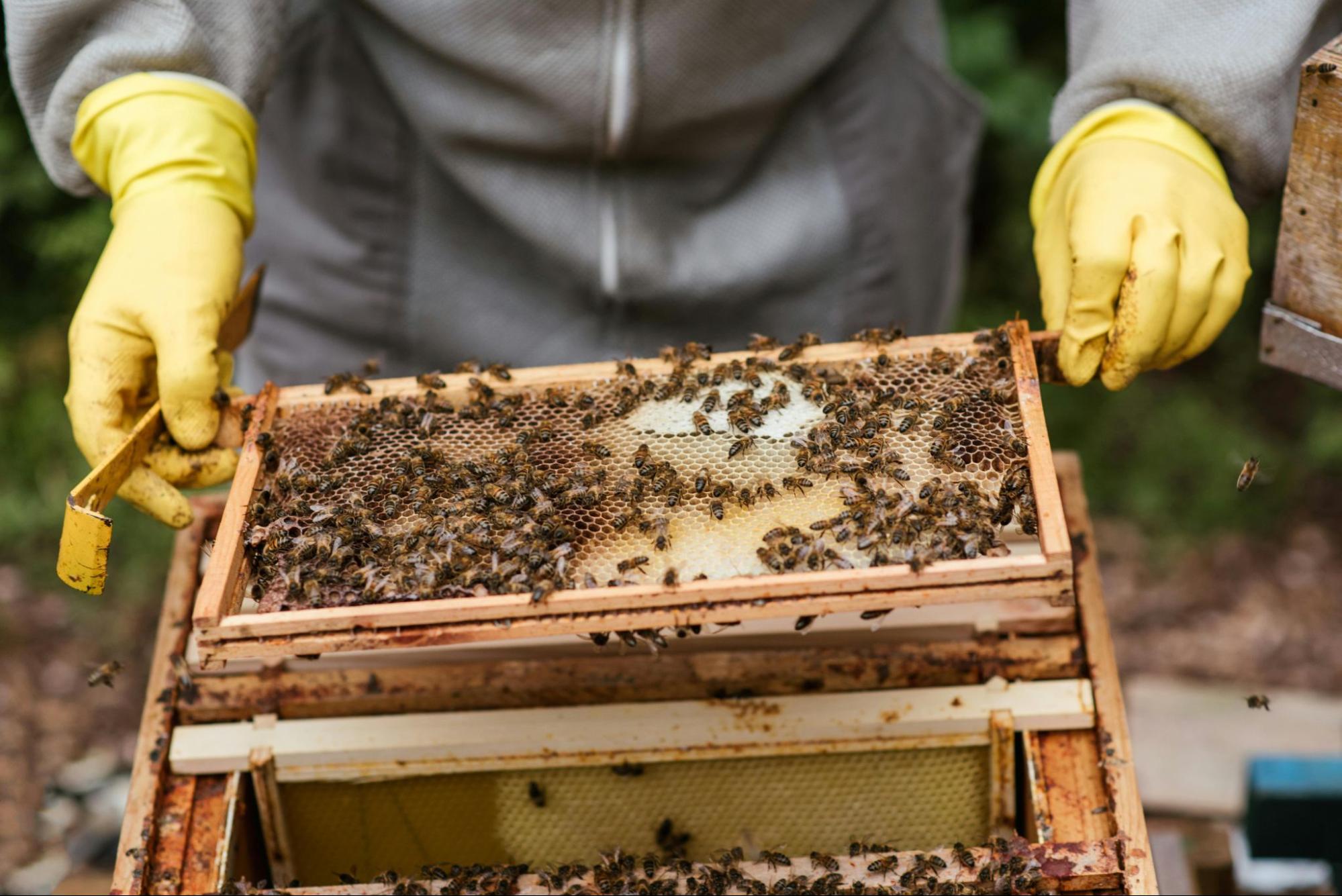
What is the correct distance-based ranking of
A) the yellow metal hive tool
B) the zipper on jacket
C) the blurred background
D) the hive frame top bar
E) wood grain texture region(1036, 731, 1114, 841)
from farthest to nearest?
the blurred background < the zipper on jacket < wood grain texture region(1036, 731, 1114, 841) < the yellow metal hive tool < the hive frame top bar

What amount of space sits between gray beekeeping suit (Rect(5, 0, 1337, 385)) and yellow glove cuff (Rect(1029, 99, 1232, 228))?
6 centimetres

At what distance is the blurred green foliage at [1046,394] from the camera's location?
255 inches

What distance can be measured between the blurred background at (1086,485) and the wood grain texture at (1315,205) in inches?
115

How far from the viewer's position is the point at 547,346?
4379 mm

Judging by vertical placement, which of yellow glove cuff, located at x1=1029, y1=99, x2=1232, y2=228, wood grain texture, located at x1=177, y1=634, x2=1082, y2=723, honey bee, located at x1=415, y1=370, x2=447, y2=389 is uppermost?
yellow glove cuff, located at x1=1029, y1=99, x2=1232, y2=228

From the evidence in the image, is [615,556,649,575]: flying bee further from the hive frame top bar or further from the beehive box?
the beehive box

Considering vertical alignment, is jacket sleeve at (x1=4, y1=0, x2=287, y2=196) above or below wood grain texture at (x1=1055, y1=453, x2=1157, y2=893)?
above

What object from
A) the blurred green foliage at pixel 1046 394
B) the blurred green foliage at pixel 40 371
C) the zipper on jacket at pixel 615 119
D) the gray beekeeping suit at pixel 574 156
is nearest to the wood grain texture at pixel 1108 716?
the gray beekeeping suit at pixel 574 156

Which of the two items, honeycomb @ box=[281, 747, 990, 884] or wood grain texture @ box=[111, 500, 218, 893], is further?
honeycomb @ box=[281, 747, 990, 884]

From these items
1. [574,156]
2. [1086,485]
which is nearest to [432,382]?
[574,156]

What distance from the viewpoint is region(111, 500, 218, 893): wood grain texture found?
107 inches

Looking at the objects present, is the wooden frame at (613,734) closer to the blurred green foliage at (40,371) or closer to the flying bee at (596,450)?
the flying bee at (596,450)

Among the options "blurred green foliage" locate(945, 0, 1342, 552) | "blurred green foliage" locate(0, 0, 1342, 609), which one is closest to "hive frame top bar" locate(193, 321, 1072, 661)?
"blurred green foliage" locate(0, 0, 1342, 609)

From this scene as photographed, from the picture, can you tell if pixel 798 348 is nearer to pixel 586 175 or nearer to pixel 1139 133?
pixel 1139 133
